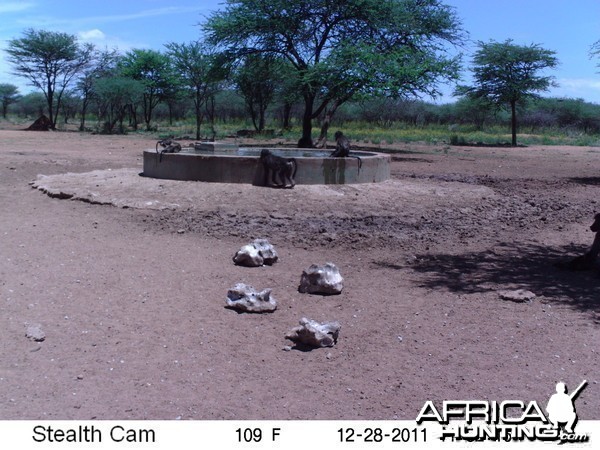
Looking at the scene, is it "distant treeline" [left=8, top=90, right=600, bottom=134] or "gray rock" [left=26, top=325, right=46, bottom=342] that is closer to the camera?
"gray rock" [left=26, top=325, right=46, bottom=342]

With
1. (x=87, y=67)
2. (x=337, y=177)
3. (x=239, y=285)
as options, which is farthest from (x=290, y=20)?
(x=87, y=67)

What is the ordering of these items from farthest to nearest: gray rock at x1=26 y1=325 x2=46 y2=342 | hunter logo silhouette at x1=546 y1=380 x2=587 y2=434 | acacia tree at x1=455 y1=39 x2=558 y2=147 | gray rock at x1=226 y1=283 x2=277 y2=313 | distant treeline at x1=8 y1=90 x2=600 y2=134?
distant treeline at x1=8 y1=90 x2=600 y2=134
acacia tree at x1=455 y1=39 x2=558 y2=147
gray rock at x1=226 y1=283 x2=277 y2=313
gray rock at x1=26 y1=325 x2=46 y2=342
hunter logo silhouette at x1=546 y1=380 x2=587 y2=434

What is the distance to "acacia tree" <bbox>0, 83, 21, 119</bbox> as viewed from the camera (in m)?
63.8

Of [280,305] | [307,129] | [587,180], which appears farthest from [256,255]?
[307,129]

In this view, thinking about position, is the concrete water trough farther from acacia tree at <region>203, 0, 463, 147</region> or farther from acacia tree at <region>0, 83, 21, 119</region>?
acacia tree at <region>0, 83, 21, 119</region>

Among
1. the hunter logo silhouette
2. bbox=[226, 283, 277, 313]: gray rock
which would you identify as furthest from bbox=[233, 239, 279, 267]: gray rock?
the hunter logo silhouette

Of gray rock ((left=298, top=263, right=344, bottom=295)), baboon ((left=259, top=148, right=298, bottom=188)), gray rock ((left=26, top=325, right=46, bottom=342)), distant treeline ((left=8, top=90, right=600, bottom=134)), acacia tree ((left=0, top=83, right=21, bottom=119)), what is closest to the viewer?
gray rock ((left=26, top=325, right=46, bottom=342))

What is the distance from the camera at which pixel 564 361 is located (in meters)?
4.79

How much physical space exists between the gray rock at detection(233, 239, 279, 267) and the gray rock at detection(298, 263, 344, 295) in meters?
1.01

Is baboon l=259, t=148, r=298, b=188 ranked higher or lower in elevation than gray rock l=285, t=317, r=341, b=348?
higher

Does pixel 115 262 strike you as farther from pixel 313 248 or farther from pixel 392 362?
pixel 392 362

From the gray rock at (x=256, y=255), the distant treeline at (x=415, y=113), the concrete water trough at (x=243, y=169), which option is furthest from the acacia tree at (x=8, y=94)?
the gray rock at (x=256, y=255)

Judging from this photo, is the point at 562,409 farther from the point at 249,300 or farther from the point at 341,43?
the point at 341,43

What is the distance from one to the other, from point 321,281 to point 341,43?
1961 centimetres
